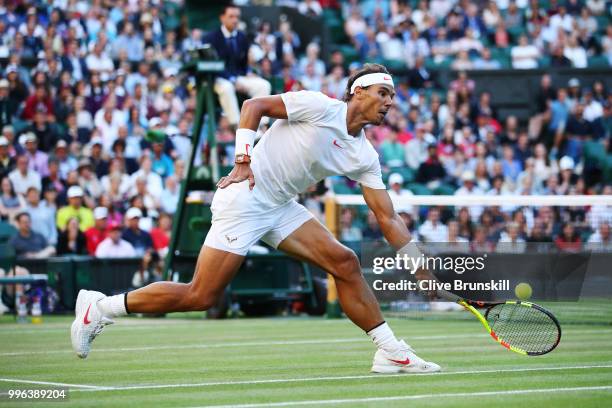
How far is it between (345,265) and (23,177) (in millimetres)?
12634

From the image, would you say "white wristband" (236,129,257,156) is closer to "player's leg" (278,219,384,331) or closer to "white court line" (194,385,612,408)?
"player's leg" (278,219,384,331)

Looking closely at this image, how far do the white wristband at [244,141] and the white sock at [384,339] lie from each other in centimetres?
170

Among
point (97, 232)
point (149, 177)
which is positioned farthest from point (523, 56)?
point (97, 232)

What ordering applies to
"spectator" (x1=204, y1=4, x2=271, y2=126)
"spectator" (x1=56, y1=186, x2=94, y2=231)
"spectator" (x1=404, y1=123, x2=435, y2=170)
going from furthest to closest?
1. "spectator" (x1=404, y1=123, x2=435, y2=170)
2. "spectator" (x1=56, y1=186, x2=94, y2=231)
3. "spectator" (x1=204, y1=4, x2=271, y2=126)

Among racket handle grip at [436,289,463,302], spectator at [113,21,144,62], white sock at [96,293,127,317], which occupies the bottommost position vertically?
white sock at [96,293,127,317]

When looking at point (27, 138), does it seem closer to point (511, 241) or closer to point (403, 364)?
point (511, 241)

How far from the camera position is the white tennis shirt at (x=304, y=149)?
9.09 metres

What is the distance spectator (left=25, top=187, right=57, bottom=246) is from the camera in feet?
66.8

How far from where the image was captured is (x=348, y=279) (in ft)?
31.0

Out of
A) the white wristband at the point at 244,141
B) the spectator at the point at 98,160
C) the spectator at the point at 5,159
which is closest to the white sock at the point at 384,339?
the white wristband at the point at 244,141

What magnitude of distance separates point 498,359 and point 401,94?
17.7m

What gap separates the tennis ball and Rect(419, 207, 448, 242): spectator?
81.9 inches

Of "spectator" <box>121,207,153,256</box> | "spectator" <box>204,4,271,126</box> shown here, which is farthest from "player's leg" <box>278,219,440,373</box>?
"spectator" <box>121,207,153,256</box>

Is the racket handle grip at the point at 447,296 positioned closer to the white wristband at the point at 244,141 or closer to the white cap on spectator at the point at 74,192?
the white wristband at the point at 244,141
